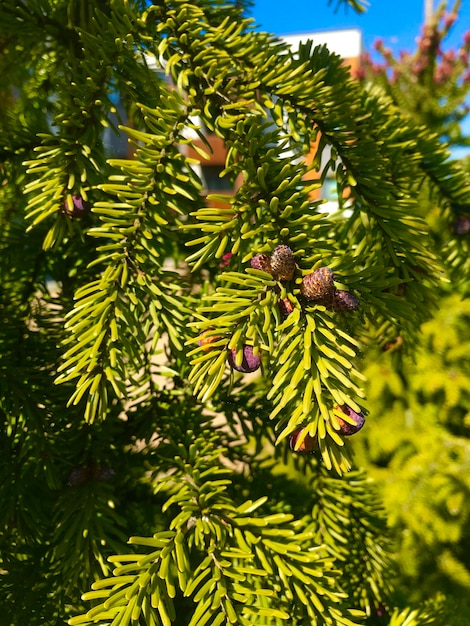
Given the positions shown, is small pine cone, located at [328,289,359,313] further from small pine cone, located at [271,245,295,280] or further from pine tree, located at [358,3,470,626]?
pine tree, located at [358,3,470,626]

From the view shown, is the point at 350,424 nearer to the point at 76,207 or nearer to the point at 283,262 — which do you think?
the point at 283,262

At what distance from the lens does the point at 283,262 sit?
245 mm

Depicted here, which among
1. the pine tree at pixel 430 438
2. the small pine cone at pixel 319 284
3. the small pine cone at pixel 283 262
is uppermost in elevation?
the small pine cone at pixel 283 262

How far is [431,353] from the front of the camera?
1.17 meters

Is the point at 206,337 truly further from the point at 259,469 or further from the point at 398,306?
the point at 259,469

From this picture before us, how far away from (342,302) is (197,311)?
73 millimetres

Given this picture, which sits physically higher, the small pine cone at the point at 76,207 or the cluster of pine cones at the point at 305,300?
the small pine cone at the point at 76,207

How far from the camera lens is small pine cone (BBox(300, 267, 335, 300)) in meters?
0.24

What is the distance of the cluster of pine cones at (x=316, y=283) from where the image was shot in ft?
0.78

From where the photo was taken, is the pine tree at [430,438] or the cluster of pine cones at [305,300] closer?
the cluster of pine cones at [305,300]

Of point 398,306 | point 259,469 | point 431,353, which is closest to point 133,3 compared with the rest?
point 398,306

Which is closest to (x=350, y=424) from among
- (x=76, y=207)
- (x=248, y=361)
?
(x=248, y=361)

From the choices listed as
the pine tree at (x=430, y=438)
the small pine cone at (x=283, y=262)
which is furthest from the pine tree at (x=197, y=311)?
the pine tree at (x=430, y=438)

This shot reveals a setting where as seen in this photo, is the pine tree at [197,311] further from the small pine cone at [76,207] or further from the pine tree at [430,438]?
the pine tree at [430,438]
